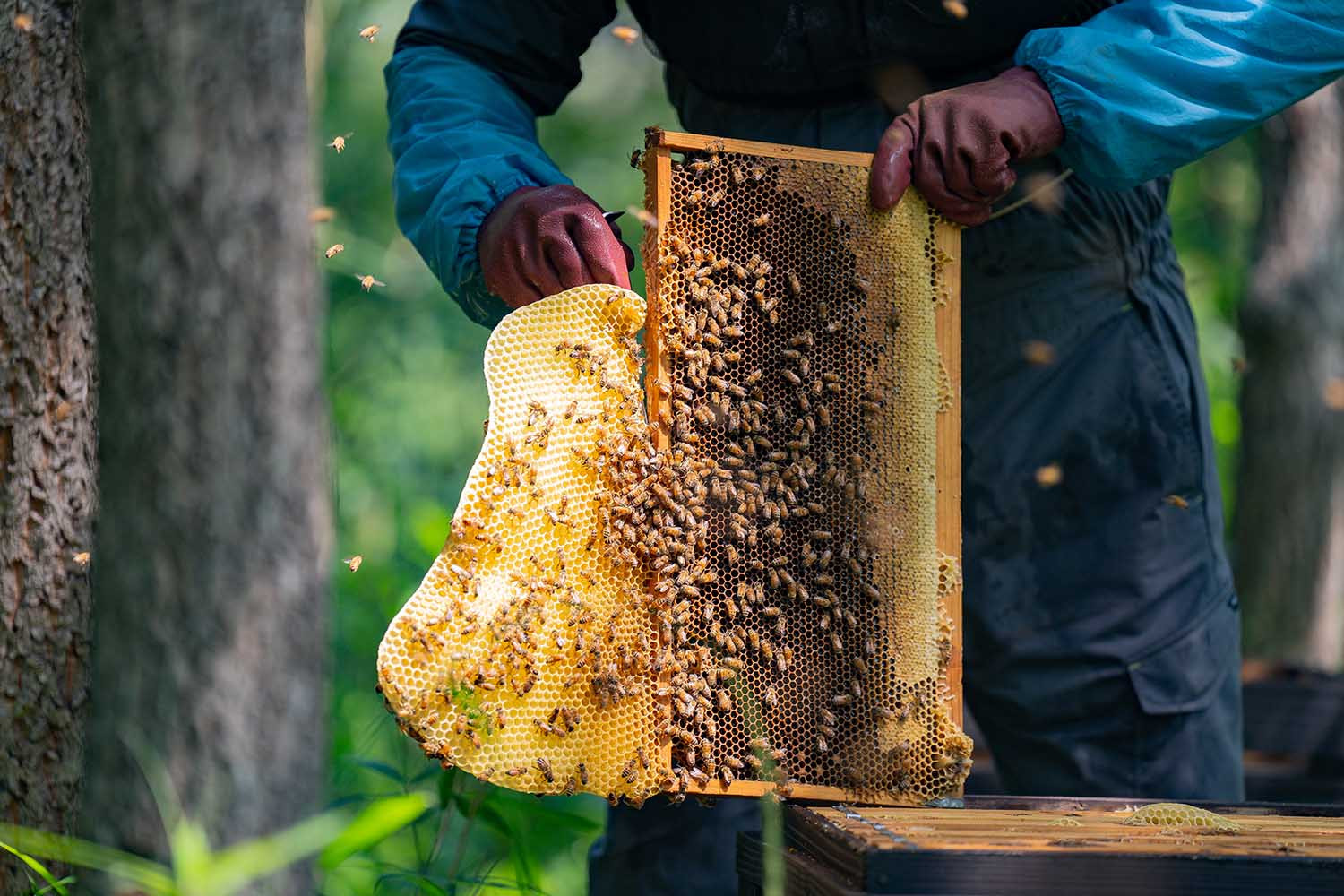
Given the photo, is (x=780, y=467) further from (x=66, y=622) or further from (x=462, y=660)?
(x=66, y=622)

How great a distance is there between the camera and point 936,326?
2.44 metres

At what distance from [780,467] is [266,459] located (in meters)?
0.89

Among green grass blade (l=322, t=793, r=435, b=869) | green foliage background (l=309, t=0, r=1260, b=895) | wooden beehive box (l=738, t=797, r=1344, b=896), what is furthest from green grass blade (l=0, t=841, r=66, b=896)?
wooden beehive box (l=738, t=797, r=1344, b=896)

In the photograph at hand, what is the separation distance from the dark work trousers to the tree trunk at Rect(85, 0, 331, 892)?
1.51m

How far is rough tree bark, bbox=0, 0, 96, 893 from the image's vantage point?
89.3 inches

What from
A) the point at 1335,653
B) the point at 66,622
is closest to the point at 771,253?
the point at 66,622

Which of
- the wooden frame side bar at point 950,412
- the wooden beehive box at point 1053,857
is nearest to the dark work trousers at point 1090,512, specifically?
the wooden frame side bar at point 950,412

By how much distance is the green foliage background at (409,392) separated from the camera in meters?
3.27

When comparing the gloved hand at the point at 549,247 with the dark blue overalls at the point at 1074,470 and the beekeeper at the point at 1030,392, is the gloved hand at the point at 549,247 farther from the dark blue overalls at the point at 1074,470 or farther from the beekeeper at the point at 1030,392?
the dark blue overalls at the point at 1074,470

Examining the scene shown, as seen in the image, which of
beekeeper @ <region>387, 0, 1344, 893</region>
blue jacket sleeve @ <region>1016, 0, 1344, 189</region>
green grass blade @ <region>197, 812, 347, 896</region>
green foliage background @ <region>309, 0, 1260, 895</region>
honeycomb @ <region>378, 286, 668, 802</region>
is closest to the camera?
green grass blade @ <region>197, 812, 347, 896</region>

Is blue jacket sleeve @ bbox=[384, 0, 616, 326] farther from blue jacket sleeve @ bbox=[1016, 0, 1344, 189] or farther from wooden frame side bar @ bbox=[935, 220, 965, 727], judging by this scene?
blue jacket sleeve @ bbox=[1016, 0, 1344, 189]

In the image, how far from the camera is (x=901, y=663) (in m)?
2.32

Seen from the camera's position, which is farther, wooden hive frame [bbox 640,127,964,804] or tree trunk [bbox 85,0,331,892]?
wooden hive frame [bbox 640,127,964,804]

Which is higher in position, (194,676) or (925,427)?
(925,427)
